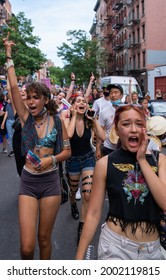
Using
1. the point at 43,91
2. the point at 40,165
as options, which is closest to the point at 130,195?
the point at 40,165

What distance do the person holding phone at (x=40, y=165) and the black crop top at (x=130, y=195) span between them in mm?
1138

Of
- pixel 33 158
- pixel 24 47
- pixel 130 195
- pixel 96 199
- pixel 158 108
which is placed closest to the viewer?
pixel 130 195

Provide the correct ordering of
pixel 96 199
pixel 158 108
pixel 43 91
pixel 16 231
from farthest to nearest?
pixel 158 108, pixel 16 231, pixel 43 91, pixel 96 199

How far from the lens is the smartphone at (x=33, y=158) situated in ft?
11.4

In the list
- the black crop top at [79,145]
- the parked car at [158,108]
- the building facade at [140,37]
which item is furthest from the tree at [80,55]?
the black crop top at [79,145]

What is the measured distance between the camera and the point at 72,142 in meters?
5.30

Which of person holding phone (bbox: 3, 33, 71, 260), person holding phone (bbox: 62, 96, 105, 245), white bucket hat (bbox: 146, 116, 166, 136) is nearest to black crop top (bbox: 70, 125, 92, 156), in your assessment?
person holding phone (bbox: 62, 96, 105, 245)

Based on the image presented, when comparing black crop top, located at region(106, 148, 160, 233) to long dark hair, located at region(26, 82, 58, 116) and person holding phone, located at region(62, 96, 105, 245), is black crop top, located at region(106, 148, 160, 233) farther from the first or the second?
person holding phone, located at region(62, 96, 105, 245)

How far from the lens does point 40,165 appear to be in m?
3.50

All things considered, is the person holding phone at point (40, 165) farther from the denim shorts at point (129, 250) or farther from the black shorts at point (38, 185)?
the denim shorts at point (129, 250)

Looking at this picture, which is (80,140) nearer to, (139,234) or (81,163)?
(81,163)

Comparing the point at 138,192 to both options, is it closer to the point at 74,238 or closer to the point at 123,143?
the point at 123,143

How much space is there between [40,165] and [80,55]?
54.9 meters
